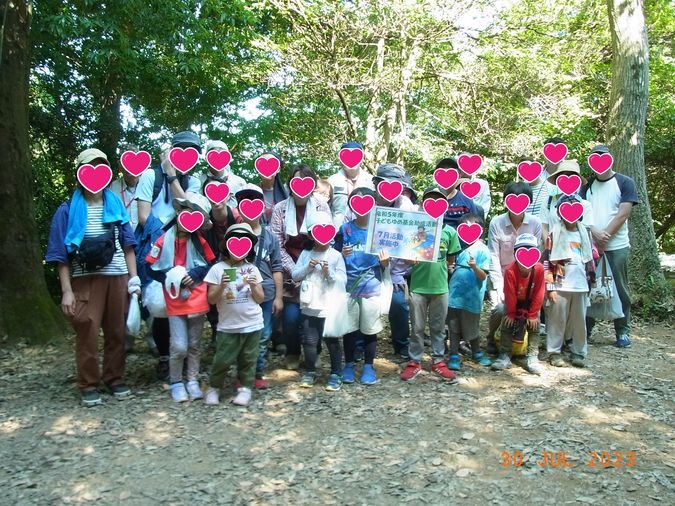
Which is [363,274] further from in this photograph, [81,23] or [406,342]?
[81,23]

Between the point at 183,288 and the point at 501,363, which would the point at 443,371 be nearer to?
the point at 501,363

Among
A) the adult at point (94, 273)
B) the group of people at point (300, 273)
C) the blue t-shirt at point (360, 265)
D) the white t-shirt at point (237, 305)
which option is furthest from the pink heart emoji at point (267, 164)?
the adult at point (94, 273)

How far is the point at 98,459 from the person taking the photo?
3570 mm

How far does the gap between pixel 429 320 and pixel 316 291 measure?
3.78 ft

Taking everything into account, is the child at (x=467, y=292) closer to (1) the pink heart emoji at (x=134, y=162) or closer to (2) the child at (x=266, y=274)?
(2) the child at (x=266, y=274)

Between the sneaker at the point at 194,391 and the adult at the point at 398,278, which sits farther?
the adult at the point at 398,278

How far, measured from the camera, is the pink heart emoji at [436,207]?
189 inches

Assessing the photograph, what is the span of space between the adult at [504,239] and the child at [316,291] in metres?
1.65

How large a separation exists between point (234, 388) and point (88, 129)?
7.11 m

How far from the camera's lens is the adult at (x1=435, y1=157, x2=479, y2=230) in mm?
5534

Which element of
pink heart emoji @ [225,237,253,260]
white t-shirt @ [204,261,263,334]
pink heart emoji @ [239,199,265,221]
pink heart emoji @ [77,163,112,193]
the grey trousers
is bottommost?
the grey trousers

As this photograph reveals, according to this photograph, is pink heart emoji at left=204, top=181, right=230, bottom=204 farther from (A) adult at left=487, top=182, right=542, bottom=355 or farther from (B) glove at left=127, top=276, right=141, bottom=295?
(A) adult at left=487, top=182, right=542, bottom=355

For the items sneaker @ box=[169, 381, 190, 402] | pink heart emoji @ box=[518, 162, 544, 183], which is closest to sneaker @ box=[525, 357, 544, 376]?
pink heart emoji @ box=[518, 162, 544, 183]

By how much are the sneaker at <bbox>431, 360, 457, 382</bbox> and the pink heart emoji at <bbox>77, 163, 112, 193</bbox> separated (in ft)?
10.9
